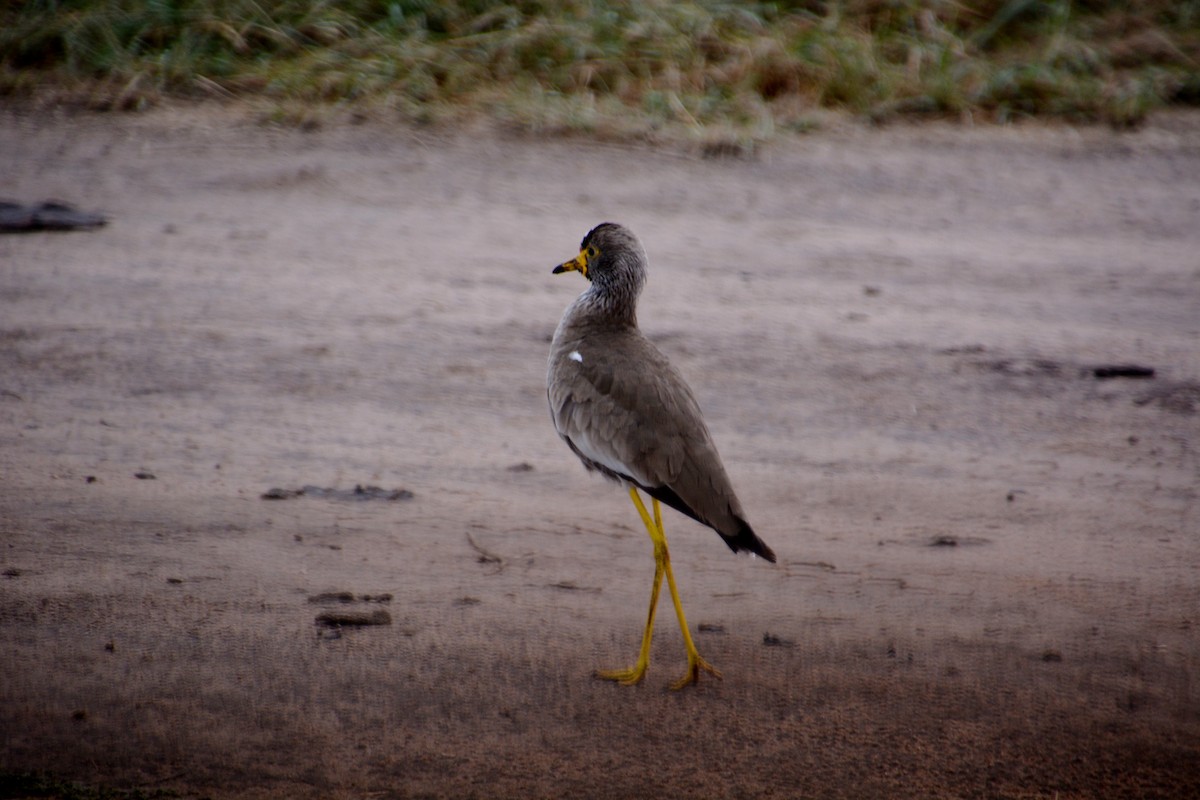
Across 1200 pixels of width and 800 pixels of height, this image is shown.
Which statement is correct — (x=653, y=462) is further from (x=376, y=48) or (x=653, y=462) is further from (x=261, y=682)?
(x=376, y=48)

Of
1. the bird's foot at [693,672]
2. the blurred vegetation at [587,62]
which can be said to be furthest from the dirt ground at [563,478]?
the blurred vegetation at [587,62]

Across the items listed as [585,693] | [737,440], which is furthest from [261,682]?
[737,440]

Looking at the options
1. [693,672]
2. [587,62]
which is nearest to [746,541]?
[693,672]

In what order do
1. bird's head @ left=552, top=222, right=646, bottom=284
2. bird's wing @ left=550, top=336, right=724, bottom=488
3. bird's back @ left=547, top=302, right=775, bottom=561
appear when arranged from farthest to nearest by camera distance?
bird's head @ left=552, top=222, right=646, bottom=284
bird's wing @ left=550, top=336, right=724, bottom=488
bird's back @ left=547, top=302, right=775, bottom=561

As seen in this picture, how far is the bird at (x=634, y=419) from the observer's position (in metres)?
4.17

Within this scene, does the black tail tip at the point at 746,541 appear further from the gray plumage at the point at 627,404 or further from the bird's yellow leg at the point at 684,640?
Result: the bird's yellow leg at the point at 684,640

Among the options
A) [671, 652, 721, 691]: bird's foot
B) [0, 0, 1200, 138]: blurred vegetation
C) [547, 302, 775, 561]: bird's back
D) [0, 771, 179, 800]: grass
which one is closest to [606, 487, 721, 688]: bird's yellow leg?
[671, 652, 721, 691]: bird's foot

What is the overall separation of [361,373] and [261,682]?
9.60ft

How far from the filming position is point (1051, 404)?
659 centimetres

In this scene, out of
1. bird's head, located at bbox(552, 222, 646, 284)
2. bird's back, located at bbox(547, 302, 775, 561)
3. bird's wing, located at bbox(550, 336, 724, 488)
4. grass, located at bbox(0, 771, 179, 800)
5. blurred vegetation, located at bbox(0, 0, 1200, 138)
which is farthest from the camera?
blurred vegetation, located at bbox(0, 0, 1200, 138)

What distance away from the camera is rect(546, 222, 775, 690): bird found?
4.17 meters

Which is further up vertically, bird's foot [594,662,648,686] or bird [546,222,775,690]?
bird [546,222,775,690]

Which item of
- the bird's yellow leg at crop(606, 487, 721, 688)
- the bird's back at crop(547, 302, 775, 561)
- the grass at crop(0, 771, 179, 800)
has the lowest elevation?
the grass at crop(0, 771, 179, 800)

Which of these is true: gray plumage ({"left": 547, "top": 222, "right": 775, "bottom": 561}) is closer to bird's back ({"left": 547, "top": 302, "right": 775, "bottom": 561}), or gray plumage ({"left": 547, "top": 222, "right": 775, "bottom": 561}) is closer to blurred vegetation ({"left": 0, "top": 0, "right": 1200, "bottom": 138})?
bird's back ({"left": 547, "top": 302, "right": 775, "bottom": 561})
